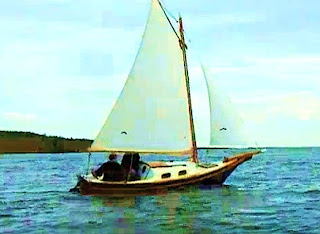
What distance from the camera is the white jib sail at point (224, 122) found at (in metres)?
45.1

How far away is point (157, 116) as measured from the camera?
1781 inches

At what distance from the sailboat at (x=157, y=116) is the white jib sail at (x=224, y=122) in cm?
159

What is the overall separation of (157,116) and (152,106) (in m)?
0.71

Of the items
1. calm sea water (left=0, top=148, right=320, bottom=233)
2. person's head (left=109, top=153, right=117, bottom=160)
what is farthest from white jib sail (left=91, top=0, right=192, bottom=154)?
calm sea water (left=0, top=148, right=320, bottom=233)

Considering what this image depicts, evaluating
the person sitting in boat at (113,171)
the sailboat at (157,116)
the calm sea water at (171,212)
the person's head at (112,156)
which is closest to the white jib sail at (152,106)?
the sailboat at (157,116)

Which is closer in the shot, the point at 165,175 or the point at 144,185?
the point at 144,185

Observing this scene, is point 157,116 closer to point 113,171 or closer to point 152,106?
point 152,106

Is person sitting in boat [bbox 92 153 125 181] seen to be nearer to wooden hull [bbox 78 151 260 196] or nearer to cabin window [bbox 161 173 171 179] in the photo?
wooden hull [bbox 78 151 260 196]

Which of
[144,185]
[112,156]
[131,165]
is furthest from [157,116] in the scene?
[112,156]

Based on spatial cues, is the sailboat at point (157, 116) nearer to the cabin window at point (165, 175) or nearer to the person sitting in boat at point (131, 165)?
the cabin window at point (165, 175)

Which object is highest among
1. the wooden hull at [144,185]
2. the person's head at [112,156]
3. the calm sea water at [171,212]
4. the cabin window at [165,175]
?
the person's head at [112,156]

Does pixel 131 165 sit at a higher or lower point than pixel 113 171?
higher

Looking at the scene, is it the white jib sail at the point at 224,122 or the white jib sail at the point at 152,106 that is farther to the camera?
the white jib sail at the point at 224,122

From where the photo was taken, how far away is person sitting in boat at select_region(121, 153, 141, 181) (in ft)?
138
